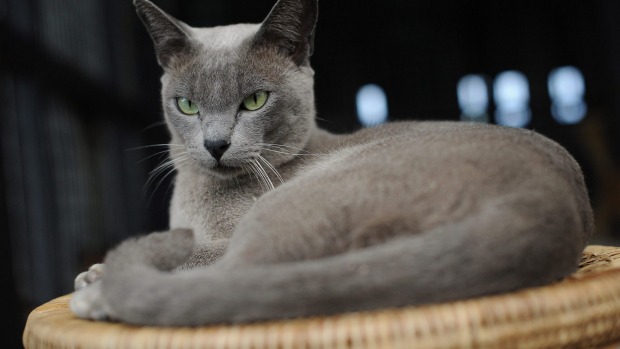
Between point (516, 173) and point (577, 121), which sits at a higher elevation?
point (516, 173)

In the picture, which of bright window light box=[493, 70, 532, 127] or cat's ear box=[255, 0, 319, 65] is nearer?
cat's ear box=[255, 0, 319, 65]

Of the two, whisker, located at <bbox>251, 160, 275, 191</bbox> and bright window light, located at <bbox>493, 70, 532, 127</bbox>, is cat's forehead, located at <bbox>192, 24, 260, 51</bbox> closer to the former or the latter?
whisker, located at <bbox>251, 160, 275, 191</bbox>

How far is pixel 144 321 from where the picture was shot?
0.88 metres

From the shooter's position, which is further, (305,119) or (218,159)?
(305,119)

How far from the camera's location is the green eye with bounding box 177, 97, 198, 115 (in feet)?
4.67

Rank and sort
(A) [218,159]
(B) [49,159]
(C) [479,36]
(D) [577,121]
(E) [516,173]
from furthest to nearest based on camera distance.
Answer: (C) [479,36]
(D) [577,121]
(B) [49,159]
(A) [218,159]
(E) [516,173]

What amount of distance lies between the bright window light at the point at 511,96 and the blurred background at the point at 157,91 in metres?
0.02

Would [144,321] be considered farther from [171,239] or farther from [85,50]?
[85,50]

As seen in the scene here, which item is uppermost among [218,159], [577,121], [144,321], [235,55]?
[235,55]

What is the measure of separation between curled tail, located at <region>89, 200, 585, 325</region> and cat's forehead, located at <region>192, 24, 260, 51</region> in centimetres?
75

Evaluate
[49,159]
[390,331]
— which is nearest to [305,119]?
[390,331]

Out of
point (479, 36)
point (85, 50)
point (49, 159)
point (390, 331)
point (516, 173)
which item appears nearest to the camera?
point (390, 331)

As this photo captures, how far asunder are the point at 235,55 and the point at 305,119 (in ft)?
0.85

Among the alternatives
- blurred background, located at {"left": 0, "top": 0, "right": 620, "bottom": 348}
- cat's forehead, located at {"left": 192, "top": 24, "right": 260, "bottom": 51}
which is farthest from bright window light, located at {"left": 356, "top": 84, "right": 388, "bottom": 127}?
cat's forehead, located at {"left": 192, "top": 24, "right": 260, "bottom": 51}
